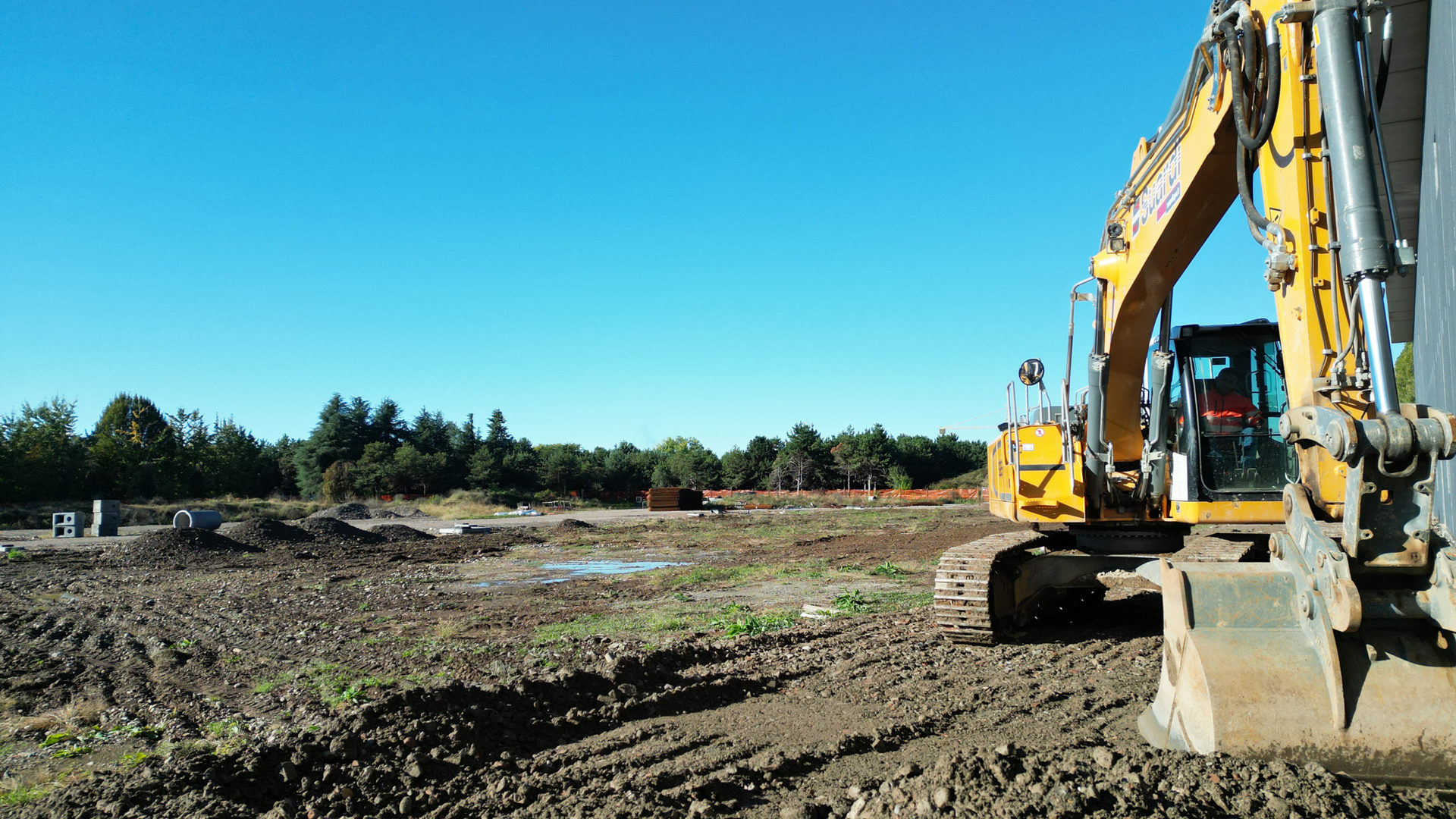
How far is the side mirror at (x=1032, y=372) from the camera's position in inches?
297

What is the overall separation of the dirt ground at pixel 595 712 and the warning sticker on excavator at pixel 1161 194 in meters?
3.38

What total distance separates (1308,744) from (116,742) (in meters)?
6.80

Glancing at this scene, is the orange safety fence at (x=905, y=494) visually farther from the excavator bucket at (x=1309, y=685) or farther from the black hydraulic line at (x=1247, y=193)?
the excavator bucket at (x=1309, y=685)

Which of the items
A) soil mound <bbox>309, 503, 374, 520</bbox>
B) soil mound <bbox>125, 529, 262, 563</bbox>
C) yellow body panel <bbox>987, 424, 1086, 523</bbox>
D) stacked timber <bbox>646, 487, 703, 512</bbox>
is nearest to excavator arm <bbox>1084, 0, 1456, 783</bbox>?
yellow body panel <bbox>987, 424, 1086, 523</bbox>

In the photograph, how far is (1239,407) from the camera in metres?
7.04

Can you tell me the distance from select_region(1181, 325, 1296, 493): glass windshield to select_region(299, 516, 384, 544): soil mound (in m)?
23.7

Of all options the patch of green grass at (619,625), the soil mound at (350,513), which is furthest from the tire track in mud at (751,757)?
the soil mound at (350,513)

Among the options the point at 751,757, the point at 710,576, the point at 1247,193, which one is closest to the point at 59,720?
the point at 751,757

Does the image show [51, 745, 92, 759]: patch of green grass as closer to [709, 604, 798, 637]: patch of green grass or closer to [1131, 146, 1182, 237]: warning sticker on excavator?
[709, 604, 798, 637]: patch of green grass

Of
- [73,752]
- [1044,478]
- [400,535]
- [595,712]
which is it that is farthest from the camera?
[400,535]

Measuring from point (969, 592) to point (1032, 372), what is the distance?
202 centimetres

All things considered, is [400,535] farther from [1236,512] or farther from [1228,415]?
[1236,512]

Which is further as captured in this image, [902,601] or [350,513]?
[350,513]

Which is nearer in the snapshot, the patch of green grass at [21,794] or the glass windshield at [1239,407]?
the patch of green grass at [21,794]
